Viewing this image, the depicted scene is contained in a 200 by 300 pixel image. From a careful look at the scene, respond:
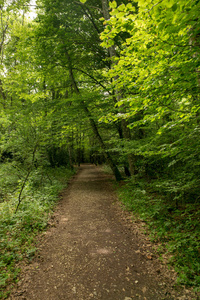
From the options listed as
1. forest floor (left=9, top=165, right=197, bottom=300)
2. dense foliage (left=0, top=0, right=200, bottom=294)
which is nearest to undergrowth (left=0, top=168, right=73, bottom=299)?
dense foliage (left=0, top=0, right=200, bottom=294)

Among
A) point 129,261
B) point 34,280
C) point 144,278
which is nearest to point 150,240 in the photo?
point 129,261

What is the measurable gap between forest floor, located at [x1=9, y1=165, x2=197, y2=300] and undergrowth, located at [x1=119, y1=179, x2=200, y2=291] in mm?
253

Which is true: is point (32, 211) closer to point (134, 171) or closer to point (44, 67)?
point (134, 171)

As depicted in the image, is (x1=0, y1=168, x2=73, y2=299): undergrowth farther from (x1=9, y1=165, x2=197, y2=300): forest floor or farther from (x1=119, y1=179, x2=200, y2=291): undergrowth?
(x1=119, y1=179, x2=200, y2=291): undergrowth

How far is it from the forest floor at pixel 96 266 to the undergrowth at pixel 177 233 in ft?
0.83

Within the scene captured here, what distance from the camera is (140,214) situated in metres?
5.42

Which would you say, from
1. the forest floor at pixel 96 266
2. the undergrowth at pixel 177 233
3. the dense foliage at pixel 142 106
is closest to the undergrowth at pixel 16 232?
the dense foliage at pixel 142 106

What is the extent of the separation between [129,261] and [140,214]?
2.04 meters

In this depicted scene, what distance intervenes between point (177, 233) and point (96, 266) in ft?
7.38

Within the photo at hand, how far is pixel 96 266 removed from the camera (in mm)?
3484

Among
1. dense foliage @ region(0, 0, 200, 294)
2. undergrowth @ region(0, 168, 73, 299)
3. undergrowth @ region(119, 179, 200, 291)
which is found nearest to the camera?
dense foliage @ region(0, 0, 200, 294)

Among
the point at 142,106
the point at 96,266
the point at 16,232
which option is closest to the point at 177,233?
the point at 96,266

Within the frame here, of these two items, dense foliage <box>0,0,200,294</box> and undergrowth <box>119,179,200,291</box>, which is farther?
undergrowth <box>119,179,200,291</box>

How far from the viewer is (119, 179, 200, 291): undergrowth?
2979mm
